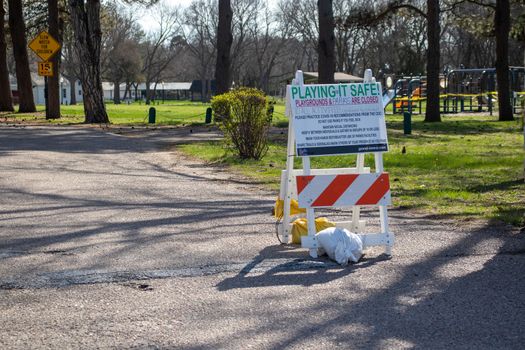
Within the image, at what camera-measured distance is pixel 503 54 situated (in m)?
32.2

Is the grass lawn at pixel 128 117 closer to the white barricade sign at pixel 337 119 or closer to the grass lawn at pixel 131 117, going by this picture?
the grass lawn at pixel 131 117

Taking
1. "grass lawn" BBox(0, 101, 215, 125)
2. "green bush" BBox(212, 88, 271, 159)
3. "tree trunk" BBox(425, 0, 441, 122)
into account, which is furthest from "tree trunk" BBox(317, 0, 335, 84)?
"green bush" BBox(212, 88, 271, 159)

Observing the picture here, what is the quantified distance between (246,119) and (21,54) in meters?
28.9

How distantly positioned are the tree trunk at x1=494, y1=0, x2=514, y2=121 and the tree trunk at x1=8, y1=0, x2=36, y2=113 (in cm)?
2248

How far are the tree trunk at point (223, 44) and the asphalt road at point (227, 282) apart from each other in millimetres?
21200

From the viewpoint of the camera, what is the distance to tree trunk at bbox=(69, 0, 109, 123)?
99.7ft

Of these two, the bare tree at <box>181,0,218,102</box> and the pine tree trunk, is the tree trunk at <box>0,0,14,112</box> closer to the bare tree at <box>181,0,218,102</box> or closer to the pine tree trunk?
the pine tree trunk

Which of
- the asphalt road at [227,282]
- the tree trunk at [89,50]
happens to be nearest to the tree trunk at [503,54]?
the tree trunk at [89,50]

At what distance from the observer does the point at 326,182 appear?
26.0 feet

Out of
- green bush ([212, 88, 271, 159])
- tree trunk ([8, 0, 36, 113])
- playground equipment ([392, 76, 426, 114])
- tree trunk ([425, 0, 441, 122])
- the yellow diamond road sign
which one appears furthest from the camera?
playground equipment ([392, 76, 426, 114])

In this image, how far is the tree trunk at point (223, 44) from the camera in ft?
105

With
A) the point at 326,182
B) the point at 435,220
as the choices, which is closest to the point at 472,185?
the point at 435,220

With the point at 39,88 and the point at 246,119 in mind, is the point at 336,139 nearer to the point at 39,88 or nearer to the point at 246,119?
the point at 246,119

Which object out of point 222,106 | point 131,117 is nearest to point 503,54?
point 131,117
